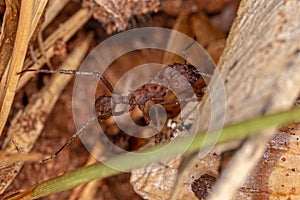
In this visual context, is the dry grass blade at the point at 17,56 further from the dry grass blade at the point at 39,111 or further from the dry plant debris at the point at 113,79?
the dry grass blade at the point at 39,111

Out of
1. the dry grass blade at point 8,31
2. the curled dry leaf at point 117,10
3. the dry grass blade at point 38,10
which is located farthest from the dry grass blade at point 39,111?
the dry grass blade at point 38,10

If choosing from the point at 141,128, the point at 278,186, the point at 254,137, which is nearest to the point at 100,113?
the point at 141,128

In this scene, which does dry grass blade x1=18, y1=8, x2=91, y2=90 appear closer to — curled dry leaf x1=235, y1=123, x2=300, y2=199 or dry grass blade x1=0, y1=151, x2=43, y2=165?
dry grass blade x1=0, y1=151, x2=43, y2=165

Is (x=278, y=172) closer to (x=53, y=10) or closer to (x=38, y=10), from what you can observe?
(x=38, y=10)

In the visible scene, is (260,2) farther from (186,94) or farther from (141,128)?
(141,128)

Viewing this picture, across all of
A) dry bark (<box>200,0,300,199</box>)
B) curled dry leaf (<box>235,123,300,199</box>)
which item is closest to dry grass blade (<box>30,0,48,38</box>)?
dry bark (<box>200,0,300,199</box>)

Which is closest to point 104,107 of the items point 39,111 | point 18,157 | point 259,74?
point 39,111
